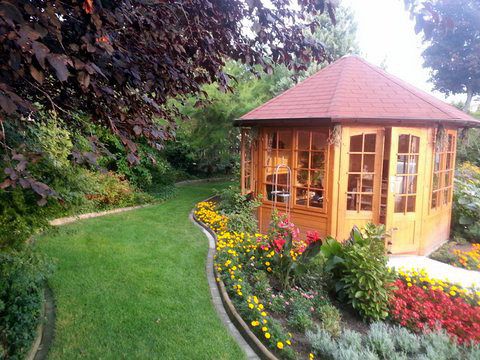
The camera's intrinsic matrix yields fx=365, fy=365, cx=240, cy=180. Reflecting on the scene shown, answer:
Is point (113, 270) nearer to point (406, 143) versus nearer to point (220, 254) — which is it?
point (220, 254)

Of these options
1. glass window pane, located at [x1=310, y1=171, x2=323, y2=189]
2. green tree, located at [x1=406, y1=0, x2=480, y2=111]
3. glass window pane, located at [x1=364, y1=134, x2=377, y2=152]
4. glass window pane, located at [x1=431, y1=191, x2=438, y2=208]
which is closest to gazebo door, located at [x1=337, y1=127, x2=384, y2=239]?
glass window pane, located at [x1=364, y1=134, x2=377, y2=152]

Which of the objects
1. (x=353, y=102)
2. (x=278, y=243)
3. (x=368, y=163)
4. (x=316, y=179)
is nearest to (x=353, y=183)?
(x=368, y=163)

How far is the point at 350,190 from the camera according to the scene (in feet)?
23.4

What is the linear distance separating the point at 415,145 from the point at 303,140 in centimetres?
215

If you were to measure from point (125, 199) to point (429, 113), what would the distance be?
25.9 ft

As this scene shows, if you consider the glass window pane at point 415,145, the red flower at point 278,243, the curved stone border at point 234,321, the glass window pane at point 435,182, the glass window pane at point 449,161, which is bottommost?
the curved stone border at point 234,321

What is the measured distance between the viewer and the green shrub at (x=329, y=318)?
3.97m

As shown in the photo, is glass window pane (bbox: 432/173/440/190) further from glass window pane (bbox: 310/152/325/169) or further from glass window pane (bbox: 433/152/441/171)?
glass window pane (bbox: 310/152/325/169)

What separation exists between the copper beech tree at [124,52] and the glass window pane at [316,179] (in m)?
4.03

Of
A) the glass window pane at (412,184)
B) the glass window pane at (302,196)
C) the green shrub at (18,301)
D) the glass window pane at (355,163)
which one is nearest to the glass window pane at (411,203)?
the glass window pane at (412,184)

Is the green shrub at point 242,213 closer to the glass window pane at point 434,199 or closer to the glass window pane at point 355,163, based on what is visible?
the glass window pane at point 355,163

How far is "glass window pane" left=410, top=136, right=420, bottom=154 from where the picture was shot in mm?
7039

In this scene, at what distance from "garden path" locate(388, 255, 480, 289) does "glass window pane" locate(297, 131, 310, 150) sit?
9.00 feet

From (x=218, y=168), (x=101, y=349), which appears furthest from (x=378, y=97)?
(x=218, y=168)
